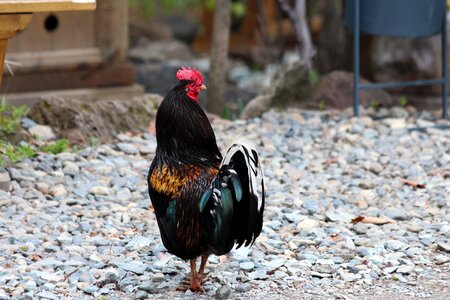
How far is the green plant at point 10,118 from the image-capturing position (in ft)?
20.6

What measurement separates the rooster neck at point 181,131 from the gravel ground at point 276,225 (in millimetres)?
251

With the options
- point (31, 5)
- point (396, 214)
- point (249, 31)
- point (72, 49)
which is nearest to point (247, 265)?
point (396, 214)

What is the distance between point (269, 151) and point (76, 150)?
4.52 feet

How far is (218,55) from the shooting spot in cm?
780

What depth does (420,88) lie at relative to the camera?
827cm

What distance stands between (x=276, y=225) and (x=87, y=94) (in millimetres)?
3572

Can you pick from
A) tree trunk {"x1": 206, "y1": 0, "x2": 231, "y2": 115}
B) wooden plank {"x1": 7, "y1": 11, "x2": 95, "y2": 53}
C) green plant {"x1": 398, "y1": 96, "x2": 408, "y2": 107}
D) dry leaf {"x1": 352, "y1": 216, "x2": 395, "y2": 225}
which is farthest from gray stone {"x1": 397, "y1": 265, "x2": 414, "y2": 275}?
wooden plank {"x1": 7, "y1": 11, "x2": 95, "y2": 53}

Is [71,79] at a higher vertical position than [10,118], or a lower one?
higher

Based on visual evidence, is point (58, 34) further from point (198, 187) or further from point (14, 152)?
point (198, 187)

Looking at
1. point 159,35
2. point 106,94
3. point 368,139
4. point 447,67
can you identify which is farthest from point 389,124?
point 159,35

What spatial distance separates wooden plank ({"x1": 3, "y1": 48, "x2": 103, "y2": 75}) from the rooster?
166 inches

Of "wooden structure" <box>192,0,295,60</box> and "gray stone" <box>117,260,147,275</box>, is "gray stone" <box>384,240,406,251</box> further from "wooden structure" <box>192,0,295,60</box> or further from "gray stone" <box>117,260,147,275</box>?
"wooden structure" <box>192,0,295,60</box>

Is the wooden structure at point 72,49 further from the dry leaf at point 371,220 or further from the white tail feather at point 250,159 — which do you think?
the white tail feather at point 250,159

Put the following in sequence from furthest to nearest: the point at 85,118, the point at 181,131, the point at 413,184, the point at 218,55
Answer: the point at 218,55
the point at 85,118
the point at 413,184
the point at 181,131
